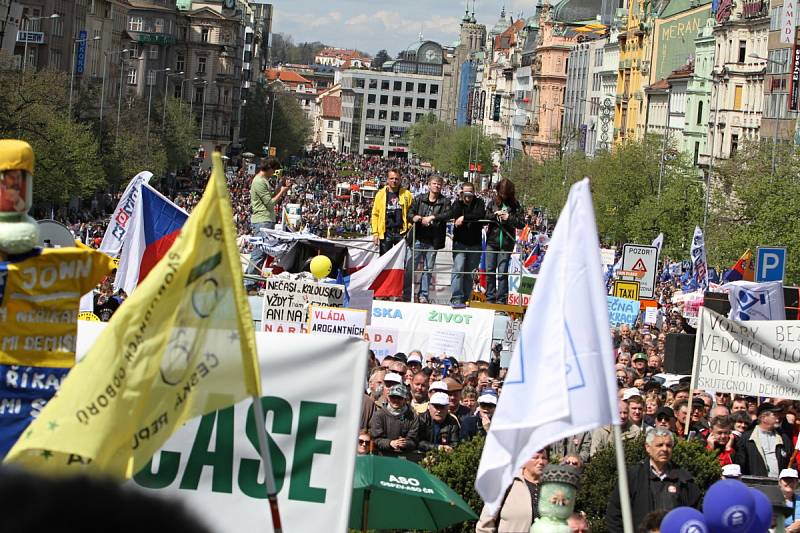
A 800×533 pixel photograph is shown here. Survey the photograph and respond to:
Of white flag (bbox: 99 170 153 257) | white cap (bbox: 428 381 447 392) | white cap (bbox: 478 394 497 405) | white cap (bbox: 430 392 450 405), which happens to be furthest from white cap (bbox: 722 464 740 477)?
white flag (bbox: 99 170 153 257)

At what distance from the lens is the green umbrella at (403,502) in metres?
8.31

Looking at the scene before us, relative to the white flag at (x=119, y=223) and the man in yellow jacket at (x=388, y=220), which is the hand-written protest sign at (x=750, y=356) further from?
the man in yellow jacket at (x=388, y=220)

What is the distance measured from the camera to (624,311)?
28.7 metres

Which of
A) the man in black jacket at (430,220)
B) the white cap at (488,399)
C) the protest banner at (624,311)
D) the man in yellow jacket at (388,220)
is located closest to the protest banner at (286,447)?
the white cap at (488,399)

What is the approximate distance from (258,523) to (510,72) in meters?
177

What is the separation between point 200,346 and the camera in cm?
502

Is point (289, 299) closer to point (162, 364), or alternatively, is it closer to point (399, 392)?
point (399, 392)

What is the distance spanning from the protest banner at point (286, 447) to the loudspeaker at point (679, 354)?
30.4ft

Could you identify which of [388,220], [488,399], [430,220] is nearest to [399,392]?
[488,399]

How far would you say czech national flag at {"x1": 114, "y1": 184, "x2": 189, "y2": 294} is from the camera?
14.2 meters

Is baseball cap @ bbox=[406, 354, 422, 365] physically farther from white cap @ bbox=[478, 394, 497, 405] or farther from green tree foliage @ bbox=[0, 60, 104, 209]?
green tree foliage @ bbox=[0, 60, 104, 209]

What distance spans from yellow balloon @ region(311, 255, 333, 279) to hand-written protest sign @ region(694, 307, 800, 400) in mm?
6955

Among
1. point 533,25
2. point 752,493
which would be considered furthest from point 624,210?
point 533,25

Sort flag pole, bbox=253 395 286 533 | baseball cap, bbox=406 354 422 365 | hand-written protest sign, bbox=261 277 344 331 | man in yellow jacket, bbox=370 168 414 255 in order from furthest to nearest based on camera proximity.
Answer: man in yellow jacket, bbox=370 168 414 255 < baseball cap, bbox=406 354 422 365 < hand-written protest sign, bbox=261 277 344 331 < flag pole, bbox=253 395 286 533
